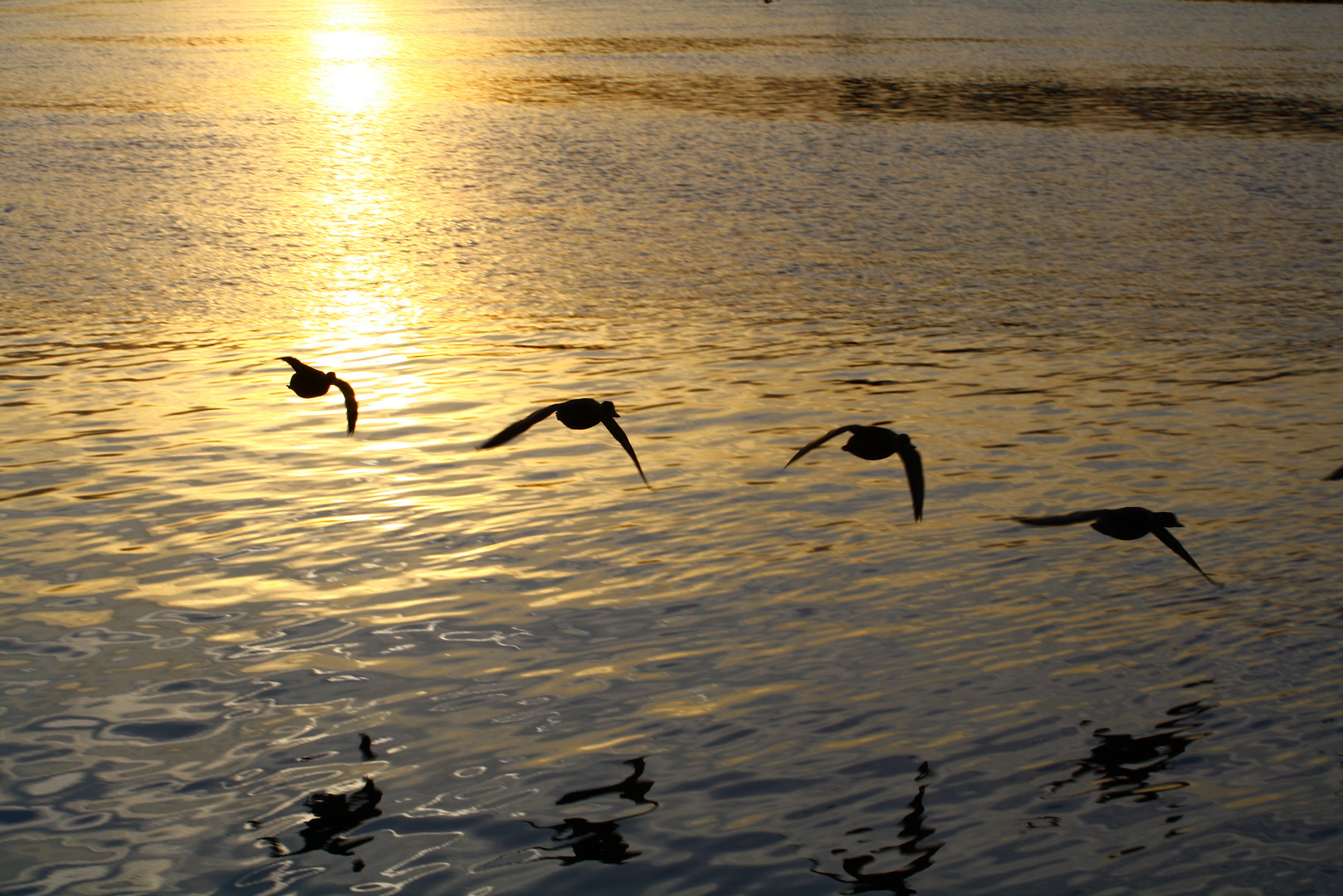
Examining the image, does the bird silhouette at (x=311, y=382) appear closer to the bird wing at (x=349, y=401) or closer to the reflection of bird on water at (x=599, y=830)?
the bird wing at (x=349, y=401)

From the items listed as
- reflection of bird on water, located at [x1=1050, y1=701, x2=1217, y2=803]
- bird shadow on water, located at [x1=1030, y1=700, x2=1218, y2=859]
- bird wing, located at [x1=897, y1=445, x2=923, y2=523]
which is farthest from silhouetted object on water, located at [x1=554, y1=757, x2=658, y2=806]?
bird wing, located at [x1=897, y1=445, x2=923, y2=523]

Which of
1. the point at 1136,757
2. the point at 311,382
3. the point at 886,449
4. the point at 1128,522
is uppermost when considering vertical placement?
the point at 311,382

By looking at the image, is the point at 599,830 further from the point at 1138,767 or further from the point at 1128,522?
the point at 1128,522

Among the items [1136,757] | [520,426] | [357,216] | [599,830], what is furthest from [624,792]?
[357,216]

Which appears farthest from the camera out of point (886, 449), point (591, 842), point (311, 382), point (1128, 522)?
point (311, 382)

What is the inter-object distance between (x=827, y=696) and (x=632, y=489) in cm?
369

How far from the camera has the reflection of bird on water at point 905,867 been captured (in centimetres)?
639

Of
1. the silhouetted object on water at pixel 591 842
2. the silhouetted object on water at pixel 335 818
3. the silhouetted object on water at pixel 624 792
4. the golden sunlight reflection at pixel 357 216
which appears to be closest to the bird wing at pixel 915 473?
the silhouetted object on water at pixel 624 792

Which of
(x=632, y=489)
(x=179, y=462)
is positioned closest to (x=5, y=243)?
(x=179, y=462)

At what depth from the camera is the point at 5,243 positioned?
19.8 meters

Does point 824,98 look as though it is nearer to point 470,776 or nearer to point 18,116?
point 18,116

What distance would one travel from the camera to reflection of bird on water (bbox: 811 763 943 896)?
6387mm

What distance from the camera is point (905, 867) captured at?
6.52 meters

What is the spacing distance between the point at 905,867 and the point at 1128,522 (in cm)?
257
